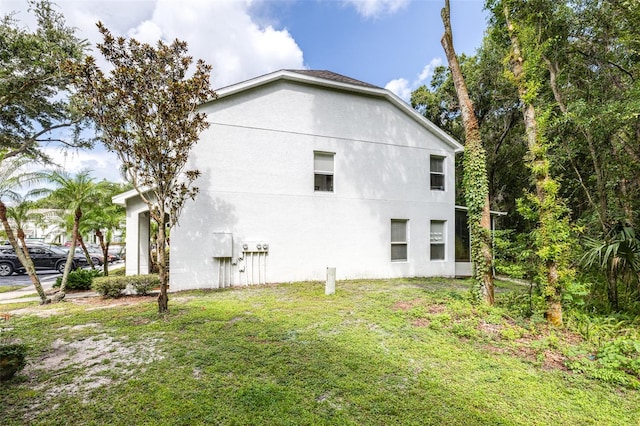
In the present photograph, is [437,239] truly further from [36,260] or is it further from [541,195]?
[36,260]

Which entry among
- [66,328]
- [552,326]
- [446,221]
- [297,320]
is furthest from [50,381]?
[446,221]

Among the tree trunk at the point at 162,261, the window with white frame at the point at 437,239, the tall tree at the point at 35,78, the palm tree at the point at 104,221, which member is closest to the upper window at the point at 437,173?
the window with white frame at the point at 437,239

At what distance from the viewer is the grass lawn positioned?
114 inches

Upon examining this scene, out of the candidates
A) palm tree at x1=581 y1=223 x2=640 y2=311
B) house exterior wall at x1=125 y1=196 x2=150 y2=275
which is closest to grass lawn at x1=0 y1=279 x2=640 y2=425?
palm tree at x1=581 y1=223 x2=640 y2=311

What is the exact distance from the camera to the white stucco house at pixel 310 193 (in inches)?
356

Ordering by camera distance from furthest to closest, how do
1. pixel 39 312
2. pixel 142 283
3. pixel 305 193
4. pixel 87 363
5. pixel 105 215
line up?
pixel 105 215
pixel 305 193
pixel 142 283
pixel 39 312
pixel 87 363

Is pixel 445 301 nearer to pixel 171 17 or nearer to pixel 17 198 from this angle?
pixel 171 17

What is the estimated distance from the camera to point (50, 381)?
3.48 m

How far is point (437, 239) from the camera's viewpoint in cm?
1197

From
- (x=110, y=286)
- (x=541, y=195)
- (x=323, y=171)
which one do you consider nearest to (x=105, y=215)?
(x=110, y=286)

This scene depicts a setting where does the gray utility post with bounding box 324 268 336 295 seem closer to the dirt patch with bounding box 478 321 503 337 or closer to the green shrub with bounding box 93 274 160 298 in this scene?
the dirt patch with bounding box 478 321 503 337

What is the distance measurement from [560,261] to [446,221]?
680cm

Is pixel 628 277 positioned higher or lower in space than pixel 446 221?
lower

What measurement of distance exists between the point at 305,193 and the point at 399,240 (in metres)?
4.43
